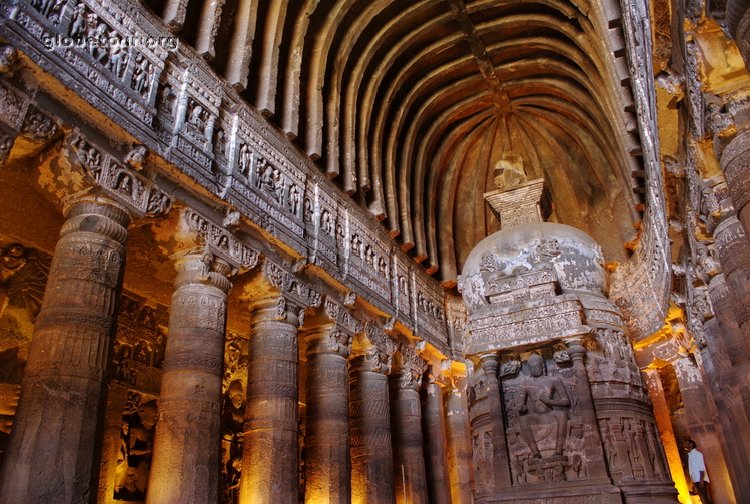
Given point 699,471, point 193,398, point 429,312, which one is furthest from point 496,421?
point 429,312

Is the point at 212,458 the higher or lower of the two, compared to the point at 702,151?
lower

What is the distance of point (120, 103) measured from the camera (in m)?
7.14

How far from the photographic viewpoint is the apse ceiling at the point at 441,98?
37.2ft

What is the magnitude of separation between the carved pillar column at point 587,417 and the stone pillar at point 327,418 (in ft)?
12.8

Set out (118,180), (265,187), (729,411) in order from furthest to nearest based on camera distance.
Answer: (265,187) → (729,411) → (118,180)

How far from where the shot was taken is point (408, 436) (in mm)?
12875

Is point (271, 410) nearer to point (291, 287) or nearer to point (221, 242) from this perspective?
point (291, 287)

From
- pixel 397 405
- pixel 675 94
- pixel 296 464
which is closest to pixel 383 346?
pixel 397 405

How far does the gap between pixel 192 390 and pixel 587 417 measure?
19.6ft

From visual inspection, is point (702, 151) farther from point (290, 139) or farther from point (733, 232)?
point (290, 139)

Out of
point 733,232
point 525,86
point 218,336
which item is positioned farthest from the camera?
point 525,86

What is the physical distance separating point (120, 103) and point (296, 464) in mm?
5532

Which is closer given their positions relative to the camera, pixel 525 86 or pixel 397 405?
pixel 397 405

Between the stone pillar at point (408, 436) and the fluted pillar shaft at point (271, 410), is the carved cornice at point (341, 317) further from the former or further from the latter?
the stone pillar at point (408, 436)
